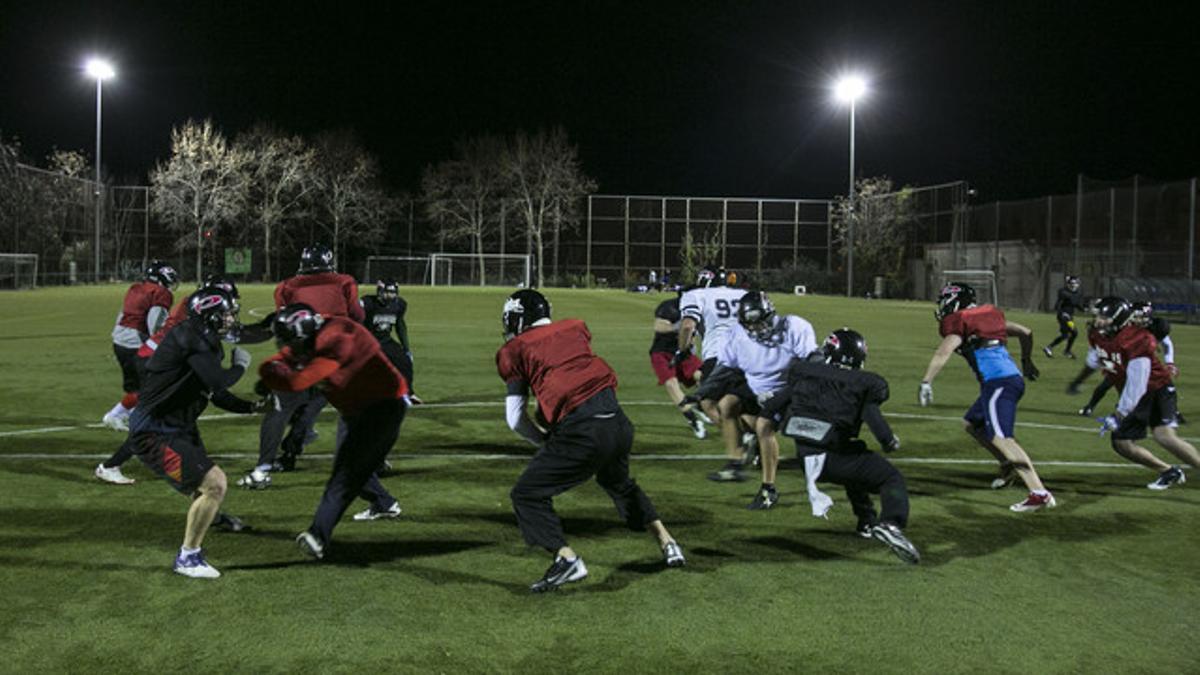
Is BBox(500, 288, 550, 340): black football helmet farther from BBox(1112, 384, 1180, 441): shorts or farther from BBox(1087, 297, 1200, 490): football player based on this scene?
BBox(1112, 384, 1180, 441): shorts

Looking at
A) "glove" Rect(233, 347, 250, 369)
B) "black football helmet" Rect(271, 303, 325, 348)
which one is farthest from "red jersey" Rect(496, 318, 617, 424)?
"glove" Rect(233, 347, 250, 369)

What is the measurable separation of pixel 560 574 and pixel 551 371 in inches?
53.9

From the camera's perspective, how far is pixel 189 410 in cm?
764

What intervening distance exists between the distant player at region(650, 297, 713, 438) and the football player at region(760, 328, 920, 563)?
547 cm

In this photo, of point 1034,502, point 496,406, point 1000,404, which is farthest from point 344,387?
point 496,406

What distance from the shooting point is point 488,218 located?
8925 cm

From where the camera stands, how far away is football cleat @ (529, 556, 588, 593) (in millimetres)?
6910

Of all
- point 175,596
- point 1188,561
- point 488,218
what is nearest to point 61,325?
point 175,596

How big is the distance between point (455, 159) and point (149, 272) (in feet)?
267

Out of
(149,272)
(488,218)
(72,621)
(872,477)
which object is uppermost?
(488,218)

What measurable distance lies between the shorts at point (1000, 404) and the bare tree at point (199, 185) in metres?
80.3

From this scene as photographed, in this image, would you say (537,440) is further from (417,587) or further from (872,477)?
(872,477)

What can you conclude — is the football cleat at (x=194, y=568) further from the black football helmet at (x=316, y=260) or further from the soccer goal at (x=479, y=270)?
the soccer goal at (x=479, y=270)

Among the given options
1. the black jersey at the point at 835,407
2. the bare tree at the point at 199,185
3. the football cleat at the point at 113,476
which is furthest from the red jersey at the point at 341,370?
the bare tree at the point at 199,185
